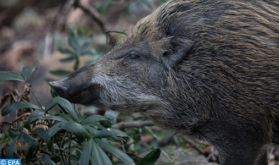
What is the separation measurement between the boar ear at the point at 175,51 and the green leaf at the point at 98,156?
3.27 feet

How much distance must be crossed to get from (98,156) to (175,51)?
111cm

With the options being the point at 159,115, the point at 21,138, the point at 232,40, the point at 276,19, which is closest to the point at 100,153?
the point at 21,138

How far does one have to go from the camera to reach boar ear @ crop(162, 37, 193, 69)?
4473mm

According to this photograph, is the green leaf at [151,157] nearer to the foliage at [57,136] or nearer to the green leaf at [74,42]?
the foliage at [57,136]

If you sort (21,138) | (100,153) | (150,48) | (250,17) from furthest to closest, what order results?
(150,48), (250,17), (21,138), (100,153)

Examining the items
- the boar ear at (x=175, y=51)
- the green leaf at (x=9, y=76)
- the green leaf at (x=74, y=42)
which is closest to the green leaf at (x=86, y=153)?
the green leaf at (x=9, y=76)

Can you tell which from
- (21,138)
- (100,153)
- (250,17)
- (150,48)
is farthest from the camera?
(150,48)

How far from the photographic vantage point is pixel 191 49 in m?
4.47

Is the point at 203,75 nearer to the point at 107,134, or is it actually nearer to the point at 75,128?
the point at 107,134

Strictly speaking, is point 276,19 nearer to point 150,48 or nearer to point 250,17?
point 250,17

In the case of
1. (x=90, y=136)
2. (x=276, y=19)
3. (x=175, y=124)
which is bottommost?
(x=175, y=124)

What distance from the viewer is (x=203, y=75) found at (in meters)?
4.41

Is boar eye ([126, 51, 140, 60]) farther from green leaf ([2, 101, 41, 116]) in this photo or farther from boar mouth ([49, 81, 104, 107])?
green leaf ([2, 101, 41, 116])

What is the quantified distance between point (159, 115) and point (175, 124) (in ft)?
0.44
